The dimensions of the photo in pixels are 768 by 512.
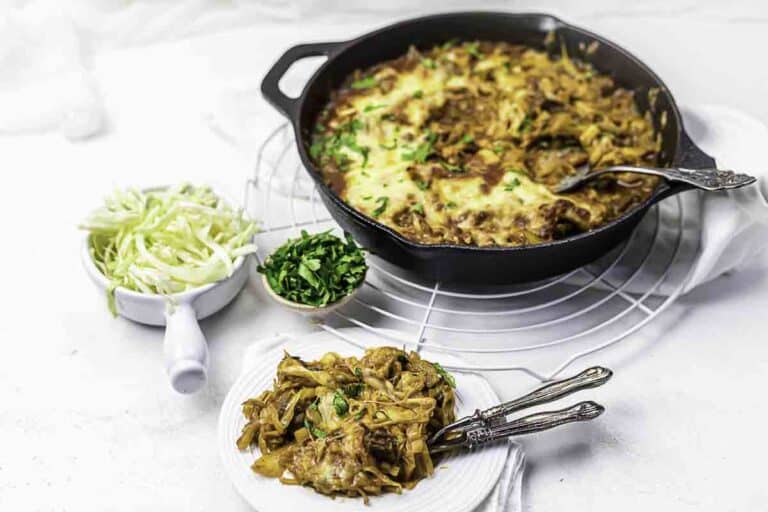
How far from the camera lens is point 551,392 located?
3088 mm

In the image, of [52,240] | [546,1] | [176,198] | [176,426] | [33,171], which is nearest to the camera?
[176,426]

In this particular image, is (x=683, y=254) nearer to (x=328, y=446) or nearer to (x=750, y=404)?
(x=750, y=404)

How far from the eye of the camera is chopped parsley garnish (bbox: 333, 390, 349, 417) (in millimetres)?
3037

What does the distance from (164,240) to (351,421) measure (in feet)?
3.83

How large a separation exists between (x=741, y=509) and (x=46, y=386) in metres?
2.51

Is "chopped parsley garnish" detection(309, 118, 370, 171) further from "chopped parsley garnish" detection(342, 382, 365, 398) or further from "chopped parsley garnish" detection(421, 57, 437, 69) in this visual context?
"chopped parsley garnish" detection(342, 382, 365, 398)

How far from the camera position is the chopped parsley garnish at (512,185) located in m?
3.78

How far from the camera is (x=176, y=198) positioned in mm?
3832

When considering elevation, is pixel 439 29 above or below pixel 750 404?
above

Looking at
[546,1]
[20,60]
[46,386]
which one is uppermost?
[546,1]

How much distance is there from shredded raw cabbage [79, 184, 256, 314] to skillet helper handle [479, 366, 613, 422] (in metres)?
1.19

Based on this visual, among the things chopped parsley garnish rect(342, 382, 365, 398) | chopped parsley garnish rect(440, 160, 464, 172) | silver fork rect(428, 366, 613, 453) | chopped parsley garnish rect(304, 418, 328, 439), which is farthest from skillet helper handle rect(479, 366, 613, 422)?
chopped parsley garnish rect(440, 160, 464, 172)

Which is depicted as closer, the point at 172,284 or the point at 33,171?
the point at 172,284

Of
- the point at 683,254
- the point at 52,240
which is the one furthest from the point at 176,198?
the point at 683,254
